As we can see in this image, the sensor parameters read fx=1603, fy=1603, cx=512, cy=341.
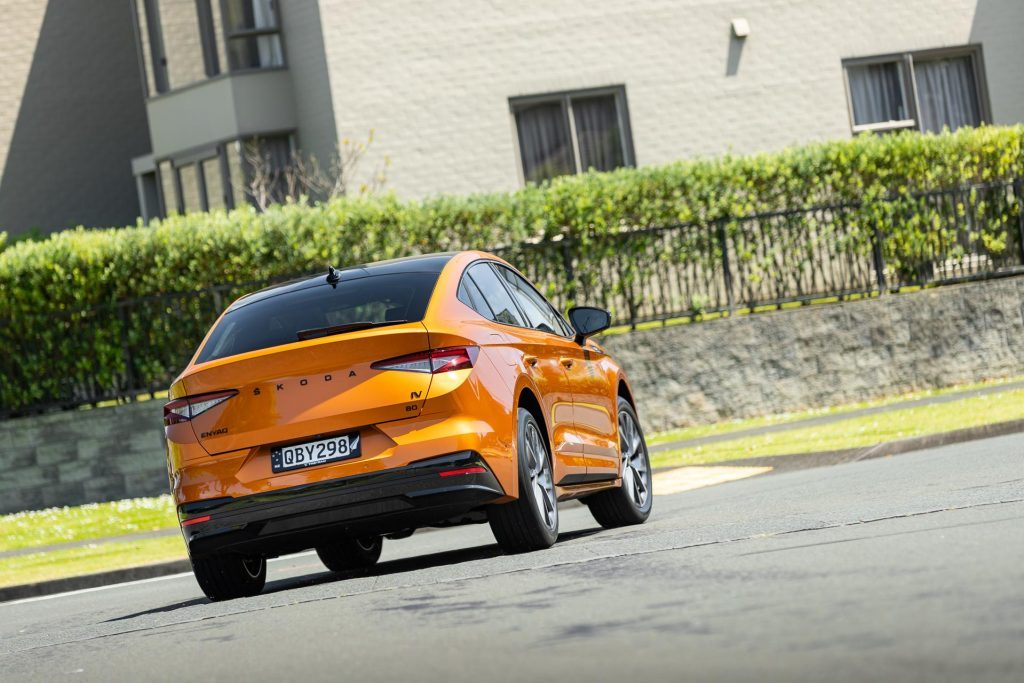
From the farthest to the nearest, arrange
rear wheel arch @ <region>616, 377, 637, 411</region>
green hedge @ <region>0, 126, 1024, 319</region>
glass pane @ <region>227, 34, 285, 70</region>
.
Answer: glass pane @ <region>227, 34, 285, 70</region> < green hedge @ <region>0, 126, 1024, 319</region> < rear wheel arch @ <region>616, 377, 637, 411</region>

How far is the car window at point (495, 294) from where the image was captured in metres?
9.34

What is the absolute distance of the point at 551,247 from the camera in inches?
770

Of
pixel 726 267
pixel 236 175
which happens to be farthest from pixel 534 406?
pixel 236 175

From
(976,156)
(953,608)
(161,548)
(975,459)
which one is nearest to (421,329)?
(953,608)

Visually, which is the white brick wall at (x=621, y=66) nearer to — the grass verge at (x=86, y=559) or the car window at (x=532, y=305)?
the grass verge at (x=86, y=559)

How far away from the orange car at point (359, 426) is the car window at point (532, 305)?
87 cm

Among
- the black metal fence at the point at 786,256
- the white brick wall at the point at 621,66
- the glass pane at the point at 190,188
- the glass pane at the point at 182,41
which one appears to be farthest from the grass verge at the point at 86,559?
the glass pane at the point at 182,41

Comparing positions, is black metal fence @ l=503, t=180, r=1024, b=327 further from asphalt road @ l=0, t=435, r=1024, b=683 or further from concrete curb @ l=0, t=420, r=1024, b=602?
asphalt road @ l=0, t=435, r=1024, b=683

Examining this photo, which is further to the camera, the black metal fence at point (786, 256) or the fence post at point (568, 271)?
the black metal fence at point (786, 256)

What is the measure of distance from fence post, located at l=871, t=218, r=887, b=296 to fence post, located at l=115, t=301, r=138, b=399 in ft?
30.9

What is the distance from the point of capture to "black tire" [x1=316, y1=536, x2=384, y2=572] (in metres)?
10.8

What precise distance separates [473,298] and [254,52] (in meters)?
17.0

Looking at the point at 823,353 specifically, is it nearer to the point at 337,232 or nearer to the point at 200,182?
the point at 337,232

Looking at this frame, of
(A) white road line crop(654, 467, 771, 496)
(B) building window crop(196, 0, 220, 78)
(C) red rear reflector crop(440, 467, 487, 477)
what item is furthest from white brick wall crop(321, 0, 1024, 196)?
(C) red rear reflector crop(440, 467, 487, 477)
